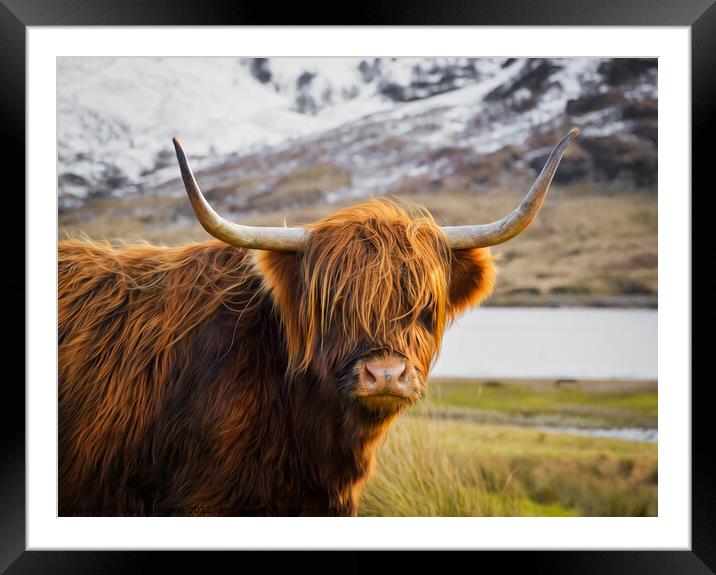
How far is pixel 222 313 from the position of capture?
268 centimetres

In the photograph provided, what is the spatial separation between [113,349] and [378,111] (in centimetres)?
153

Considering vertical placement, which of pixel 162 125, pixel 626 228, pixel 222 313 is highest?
pixel 162 125

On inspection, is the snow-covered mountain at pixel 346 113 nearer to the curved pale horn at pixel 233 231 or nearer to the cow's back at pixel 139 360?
the cow's back at pixel 139 360

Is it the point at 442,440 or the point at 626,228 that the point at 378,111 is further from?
the point at 442,440

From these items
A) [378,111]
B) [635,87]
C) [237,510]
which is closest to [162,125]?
[378,111]

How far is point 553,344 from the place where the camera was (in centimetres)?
317

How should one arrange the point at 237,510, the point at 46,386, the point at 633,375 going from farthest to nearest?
the point at 633,375 < the point at 46,386 < the point at 237,510

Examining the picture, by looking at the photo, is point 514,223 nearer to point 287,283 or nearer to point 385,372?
point 385,372

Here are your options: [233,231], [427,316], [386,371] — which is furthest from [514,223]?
[233,231]

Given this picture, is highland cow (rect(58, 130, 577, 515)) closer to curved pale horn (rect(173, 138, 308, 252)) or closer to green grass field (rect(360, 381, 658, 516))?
curved pale horn (rect(173, 138, 308, 252))

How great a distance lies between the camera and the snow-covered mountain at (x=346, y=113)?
124 inches

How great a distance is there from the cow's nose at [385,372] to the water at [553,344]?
0.86m

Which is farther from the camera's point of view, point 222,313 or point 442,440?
point 442,440
